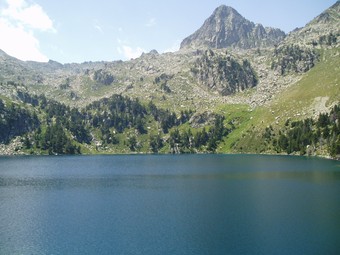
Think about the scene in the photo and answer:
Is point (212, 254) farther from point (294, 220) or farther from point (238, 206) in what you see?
point (238, 206)

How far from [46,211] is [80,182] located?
5394 cm

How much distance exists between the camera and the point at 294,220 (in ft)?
253

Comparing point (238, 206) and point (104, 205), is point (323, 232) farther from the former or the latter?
point (104, 205)

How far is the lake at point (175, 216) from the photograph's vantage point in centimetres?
6319

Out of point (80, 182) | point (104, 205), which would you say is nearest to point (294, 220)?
point (104, 205)

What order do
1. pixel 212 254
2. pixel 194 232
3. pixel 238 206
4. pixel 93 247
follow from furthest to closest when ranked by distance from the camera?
pixel 238 206 < pixel 194 232 < pixel 93 247 < pixel 212 254

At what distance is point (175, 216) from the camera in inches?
3305

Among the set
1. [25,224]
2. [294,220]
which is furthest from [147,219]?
[294,220]

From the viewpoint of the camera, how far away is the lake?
63.2 meters

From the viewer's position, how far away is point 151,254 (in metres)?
59.6

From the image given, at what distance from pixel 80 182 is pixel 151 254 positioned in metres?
91.7

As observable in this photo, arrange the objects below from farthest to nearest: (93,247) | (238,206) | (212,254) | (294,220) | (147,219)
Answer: (238,206), (147,219), (294,220), (93,247), (212,254)

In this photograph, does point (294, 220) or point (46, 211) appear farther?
point (46, 211)

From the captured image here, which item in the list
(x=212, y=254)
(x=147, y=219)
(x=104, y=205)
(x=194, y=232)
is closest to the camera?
(x=212, y=254)
